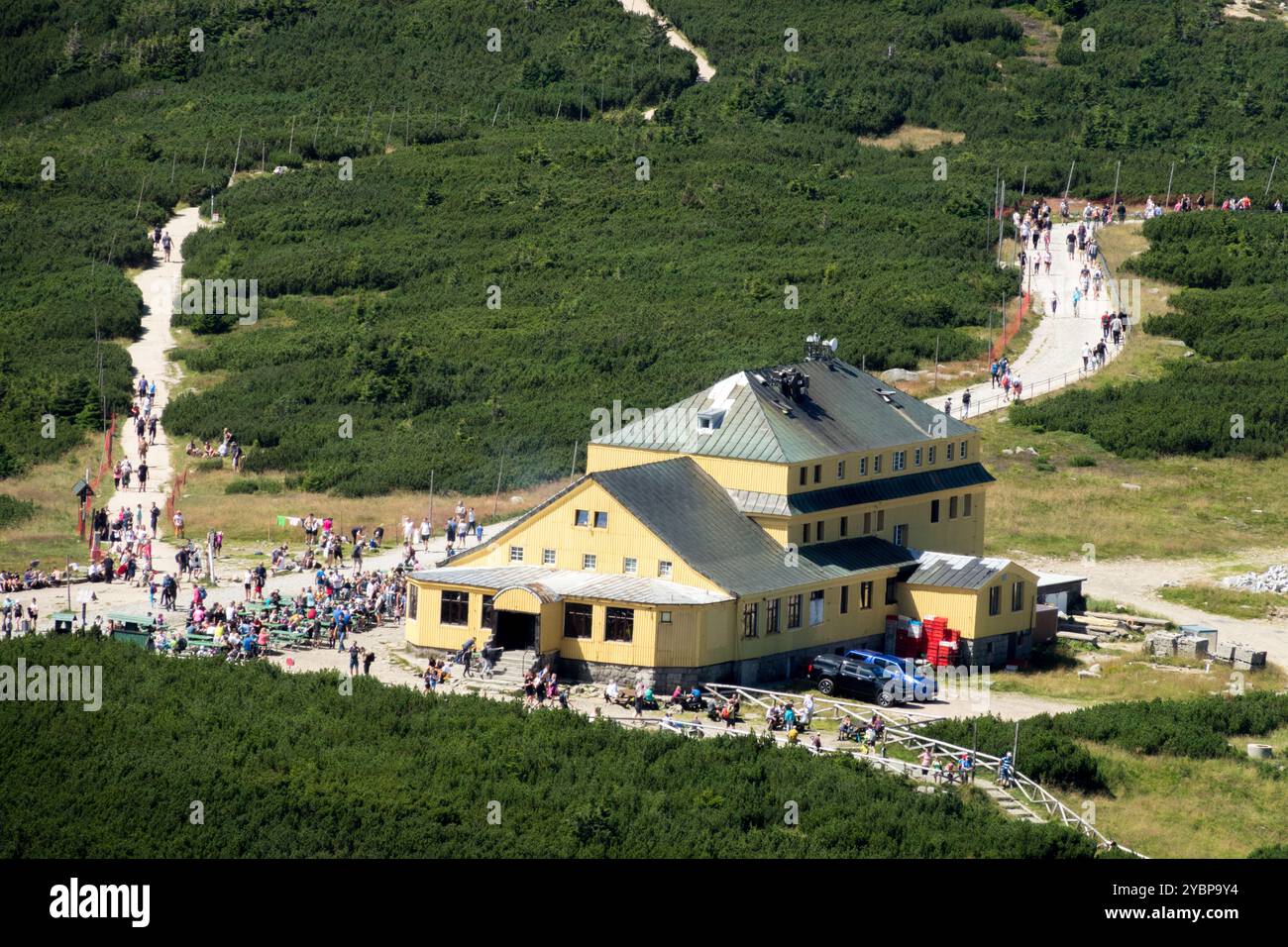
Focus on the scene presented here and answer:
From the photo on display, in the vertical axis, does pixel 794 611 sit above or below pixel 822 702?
above

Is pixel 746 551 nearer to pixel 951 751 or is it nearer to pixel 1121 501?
pixel 951 751

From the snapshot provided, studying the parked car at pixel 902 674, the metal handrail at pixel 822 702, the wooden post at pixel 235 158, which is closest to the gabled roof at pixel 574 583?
the metal handrail at pixel 822 702

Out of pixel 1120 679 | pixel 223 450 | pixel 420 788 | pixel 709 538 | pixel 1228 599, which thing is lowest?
pixel 420 788

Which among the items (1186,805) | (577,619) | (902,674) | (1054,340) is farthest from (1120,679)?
(1054,340)

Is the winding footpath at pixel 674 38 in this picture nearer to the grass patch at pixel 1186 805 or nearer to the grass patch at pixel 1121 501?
the grass patch at pixel 1121 501

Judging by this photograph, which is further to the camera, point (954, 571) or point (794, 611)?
point (954, 571)
